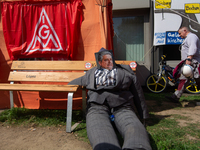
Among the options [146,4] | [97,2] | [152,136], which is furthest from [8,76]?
[146,4]

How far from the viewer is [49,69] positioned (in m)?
3.51

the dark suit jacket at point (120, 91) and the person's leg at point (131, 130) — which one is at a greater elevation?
the dark suit jacket at point (120, 91)

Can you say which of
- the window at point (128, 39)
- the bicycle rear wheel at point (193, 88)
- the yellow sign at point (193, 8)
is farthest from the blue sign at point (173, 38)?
the bicycle rear wheel at point (193, 88)

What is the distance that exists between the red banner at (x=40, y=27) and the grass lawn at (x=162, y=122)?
1280 mm

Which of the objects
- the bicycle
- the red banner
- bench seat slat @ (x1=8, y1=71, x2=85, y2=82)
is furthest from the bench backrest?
the bicycle

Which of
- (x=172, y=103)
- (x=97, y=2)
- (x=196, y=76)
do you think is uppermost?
(x=97, y=2)

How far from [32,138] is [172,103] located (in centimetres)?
332

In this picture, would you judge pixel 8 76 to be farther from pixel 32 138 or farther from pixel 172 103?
pixel 172 103

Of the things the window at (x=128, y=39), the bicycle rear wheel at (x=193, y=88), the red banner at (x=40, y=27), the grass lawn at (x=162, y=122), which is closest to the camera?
the grass lawn at (x=162, y=122)

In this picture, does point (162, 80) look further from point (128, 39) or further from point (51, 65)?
point (51, 65)

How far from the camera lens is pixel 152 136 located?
2367mm

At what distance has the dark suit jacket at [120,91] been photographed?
2.47 meters

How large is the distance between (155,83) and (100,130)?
13.9 feet

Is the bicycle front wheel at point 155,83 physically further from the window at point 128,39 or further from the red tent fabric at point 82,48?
the red tent fabric at point 82,48
